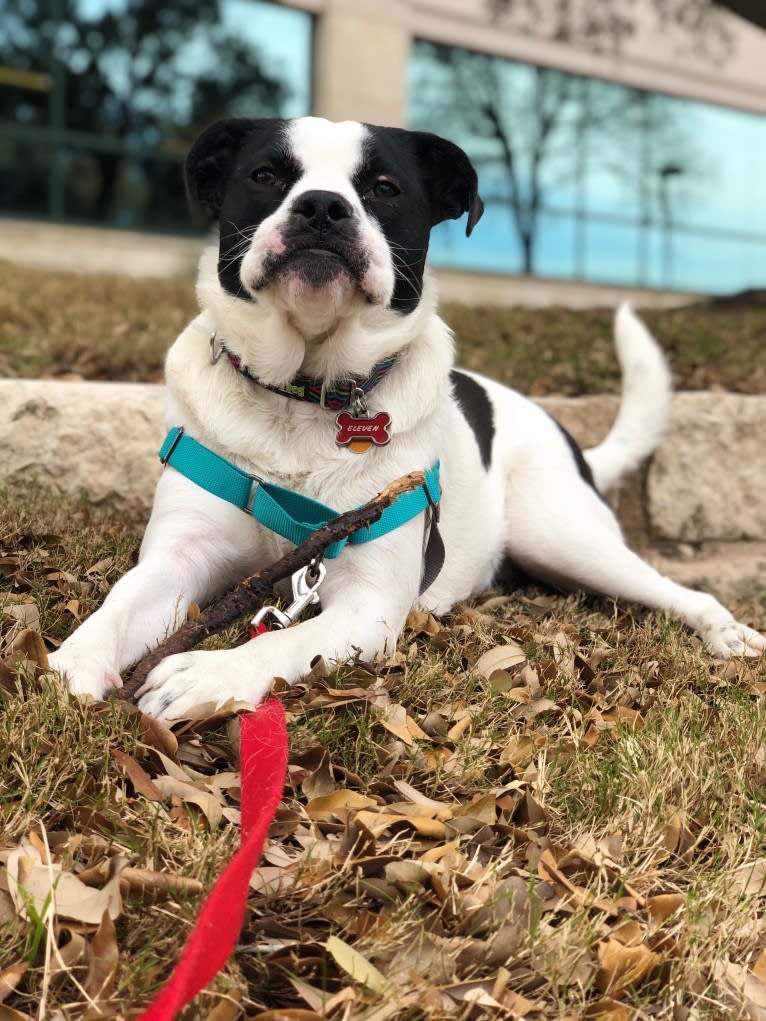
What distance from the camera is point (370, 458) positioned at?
2.99 metres

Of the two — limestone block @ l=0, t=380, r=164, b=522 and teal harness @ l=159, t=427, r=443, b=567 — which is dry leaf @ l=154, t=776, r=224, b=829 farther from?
limestone block @ l=0, t=380, r=164, b=522

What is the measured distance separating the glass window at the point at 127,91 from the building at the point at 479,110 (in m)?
0.02

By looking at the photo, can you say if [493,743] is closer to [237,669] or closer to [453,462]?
[237,669]

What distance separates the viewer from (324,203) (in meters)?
2.69

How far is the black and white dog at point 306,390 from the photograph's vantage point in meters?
2.67

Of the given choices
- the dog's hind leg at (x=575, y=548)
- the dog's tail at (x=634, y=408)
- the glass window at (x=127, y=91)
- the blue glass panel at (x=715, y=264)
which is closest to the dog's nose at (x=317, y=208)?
the dog's hind leg at (x=575, y=548)

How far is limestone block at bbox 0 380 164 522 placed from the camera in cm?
426

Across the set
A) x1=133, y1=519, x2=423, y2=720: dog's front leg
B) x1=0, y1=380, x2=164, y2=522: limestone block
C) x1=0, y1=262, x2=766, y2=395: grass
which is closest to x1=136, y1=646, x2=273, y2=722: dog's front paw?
x1=133, y1=519, x2=423, y2=720: dog's front leg

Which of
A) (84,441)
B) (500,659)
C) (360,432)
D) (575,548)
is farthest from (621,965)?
(84,441)

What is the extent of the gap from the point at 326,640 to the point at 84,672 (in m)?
0.61

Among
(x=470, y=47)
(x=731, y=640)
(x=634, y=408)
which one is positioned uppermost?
(x=470, y=47)

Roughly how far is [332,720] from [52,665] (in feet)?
2.16

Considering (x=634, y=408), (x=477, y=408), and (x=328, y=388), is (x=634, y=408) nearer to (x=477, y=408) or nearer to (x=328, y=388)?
(x=477, y=408)

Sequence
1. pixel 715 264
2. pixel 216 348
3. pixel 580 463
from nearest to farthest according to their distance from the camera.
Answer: pixel 216 348 < pixel 580 463 < pixel 715 264
